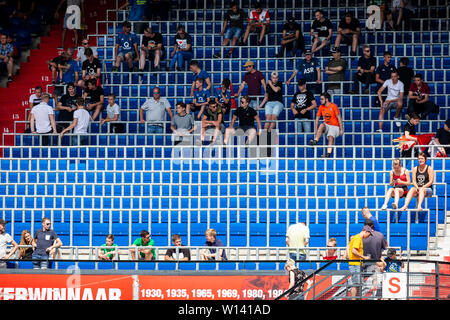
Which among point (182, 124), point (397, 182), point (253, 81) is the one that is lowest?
point (397, 182)

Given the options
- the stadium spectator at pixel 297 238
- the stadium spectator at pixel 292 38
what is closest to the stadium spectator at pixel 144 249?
the stadium spectator at pixel 297 238

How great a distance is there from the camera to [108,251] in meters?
17.6

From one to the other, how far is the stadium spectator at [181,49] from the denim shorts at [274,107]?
2.69m

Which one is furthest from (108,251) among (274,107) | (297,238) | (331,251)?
(274,107)

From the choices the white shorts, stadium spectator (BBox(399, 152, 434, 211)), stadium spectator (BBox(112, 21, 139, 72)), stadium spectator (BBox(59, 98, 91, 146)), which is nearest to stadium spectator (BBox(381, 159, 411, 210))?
stadium spectator (BBox(399, 152, 434, 211))

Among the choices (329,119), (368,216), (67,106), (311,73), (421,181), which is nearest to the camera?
(368,216)

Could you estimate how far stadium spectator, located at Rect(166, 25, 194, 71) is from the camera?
23625 millimetres

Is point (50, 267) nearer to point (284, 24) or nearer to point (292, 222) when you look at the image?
point (292, 222)

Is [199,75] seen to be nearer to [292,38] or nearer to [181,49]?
[181,49]

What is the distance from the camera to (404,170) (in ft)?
61.0

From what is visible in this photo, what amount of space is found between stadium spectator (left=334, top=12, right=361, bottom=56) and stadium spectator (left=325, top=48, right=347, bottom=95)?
33.1 inches

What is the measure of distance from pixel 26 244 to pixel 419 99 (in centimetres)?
866

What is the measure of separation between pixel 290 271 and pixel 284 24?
9534mm

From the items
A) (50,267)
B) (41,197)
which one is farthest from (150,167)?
(50,267)
